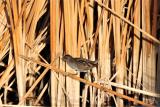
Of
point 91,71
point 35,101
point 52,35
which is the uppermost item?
point 52,35

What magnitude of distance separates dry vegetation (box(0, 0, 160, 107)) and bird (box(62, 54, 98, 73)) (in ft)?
0.21

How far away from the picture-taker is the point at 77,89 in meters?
3.21

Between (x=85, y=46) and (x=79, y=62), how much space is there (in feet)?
0.45

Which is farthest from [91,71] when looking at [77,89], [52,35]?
[52,35]

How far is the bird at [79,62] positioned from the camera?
3.09 m

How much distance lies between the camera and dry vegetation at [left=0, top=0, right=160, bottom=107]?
314 cm

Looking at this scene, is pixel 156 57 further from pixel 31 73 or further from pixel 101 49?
pixel 31 73

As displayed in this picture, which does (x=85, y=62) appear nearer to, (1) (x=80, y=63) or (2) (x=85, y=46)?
(1) (x=80, y=63)

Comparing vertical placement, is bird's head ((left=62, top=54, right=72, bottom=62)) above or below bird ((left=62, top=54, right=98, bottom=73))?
above

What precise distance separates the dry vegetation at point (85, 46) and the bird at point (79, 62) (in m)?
0.06

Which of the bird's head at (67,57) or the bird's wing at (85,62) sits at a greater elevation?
the bird's head at (67,57)

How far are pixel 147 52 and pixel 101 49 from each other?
→ 0.35m

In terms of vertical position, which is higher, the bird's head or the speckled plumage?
the bird's head

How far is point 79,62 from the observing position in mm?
3121
